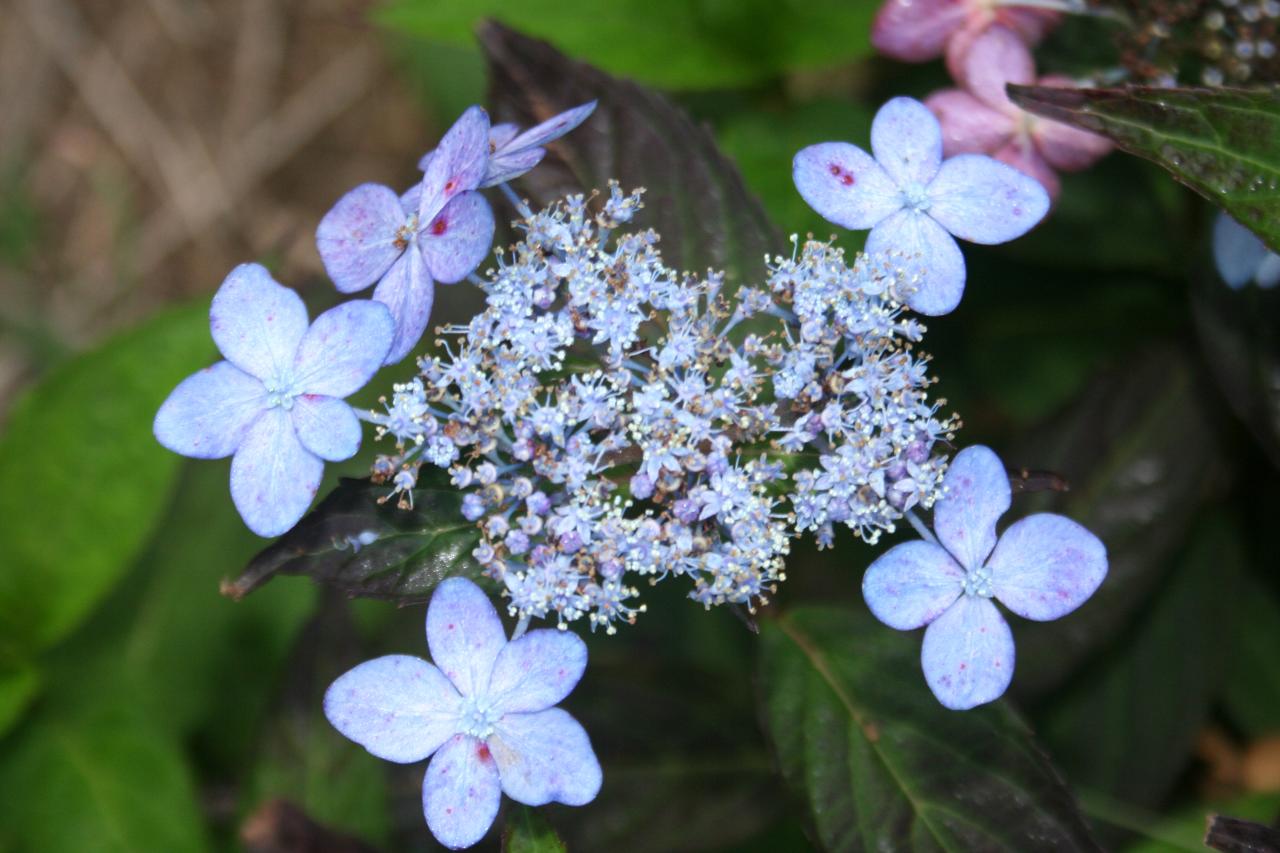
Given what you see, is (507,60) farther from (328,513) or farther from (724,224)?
(328,513)

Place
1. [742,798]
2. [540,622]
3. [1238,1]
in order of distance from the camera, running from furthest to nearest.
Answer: [742,798] < [1238,1] < [540,622]

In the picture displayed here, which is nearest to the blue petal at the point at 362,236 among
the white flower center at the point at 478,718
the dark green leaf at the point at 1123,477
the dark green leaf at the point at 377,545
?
the dark green leaf at the point at 377,545

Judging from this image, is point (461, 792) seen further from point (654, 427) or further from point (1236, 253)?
point (1236, 253)

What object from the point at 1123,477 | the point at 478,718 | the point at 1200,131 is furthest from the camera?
the point at 1123,477

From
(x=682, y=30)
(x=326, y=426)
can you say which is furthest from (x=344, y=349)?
(x=682, y=30)

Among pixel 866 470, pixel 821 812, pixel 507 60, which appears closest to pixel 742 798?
pixel 821 812

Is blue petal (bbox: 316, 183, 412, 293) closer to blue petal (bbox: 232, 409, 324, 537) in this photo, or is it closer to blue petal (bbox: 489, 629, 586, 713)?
blue petal (bbox: 232, 409, 324, 537)
